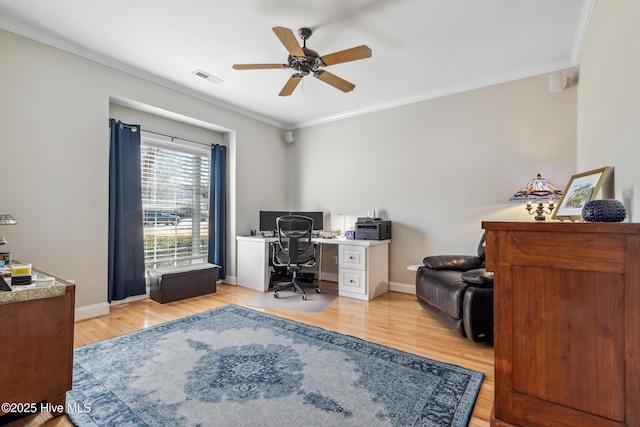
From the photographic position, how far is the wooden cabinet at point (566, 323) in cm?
103

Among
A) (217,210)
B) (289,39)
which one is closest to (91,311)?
(217,210)

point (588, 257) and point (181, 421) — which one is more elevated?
point (588, 257)

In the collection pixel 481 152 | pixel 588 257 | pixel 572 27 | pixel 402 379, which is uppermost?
pixel 572 27

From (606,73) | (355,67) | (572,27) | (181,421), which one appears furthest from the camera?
(355,67)

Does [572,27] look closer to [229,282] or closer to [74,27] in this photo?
[74,27]

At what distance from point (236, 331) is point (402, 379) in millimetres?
1483

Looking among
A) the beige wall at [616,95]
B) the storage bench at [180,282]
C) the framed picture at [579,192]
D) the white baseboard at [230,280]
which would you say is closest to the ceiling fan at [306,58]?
the beige wall at [616,95]

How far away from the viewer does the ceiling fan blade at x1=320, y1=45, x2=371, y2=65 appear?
2256mm

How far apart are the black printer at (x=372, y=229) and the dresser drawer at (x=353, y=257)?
11.2 inches

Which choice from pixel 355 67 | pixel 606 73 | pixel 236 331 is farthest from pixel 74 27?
pixel 606 73

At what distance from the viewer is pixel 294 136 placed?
5.33 m

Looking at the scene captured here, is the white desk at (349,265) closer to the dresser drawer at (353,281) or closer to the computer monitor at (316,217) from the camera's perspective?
the dresser drawer at (353,281)

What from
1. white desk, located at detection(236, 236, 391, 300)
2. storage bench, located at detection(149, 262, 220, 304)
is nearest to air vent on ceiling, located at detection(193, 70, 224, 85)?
white desk, located at detection(236, 236, 391, 300)

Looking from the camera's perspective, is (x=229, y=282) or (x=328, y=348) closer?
(x=328, y=348)
